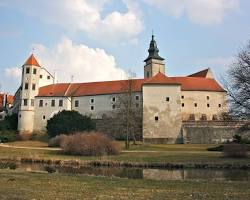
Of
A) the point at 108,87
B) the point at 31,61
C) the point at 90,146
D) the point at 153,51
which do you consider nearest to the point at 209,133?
the point at 108,87

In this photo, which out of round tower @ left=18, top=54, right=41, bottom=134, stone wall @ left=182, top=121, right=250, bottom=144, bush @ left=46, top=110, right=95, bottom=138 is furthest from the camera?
round tower @ left=18, top=54, right=41, bottom=134

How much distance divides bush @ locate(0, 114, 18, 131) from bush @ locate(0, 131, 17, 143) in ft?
10.4

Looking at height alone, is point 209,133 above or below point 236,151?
above

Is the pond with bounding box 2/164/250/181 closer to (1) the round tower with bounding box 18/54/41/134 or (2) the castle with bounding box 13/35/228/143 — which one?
(2) the castle with bounding box 13/35/228/143

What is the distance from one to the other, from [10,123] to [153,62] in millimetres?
32512

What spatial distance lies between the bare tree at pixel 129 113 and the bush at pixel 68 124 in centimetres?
511

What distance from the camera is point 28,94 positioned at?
66.3m

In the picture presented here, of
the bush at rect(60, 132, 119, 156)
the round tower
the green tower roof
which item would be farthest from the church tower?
the bush at rect(60, 132, 119, 156)

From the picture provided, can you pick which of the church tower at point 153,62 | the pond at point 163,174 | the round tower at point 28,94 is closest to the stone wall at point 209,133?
the church tower at point 153,62

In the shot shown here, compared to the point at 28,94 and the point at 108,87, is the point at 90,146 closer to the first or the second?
the point at 108,87

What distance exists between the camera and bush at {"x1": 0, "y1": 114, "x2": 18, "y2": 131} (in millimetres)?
63547

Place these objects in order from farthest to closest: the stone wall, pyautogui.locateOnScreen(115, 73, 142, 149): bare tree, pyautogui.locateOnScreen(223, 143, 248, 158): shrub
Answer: the stone wall, pyautogui.locateOnScreen(115, 73, 142, 149): bare tree, pyautogui.locateOnScreen(223, 143, 248, 158): shrub

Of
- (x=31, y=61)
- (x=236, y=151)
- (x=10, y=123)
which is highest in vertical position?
(x=31, y=61)

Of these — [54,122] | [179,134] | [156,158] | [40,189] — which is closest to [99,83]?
[54,122]
